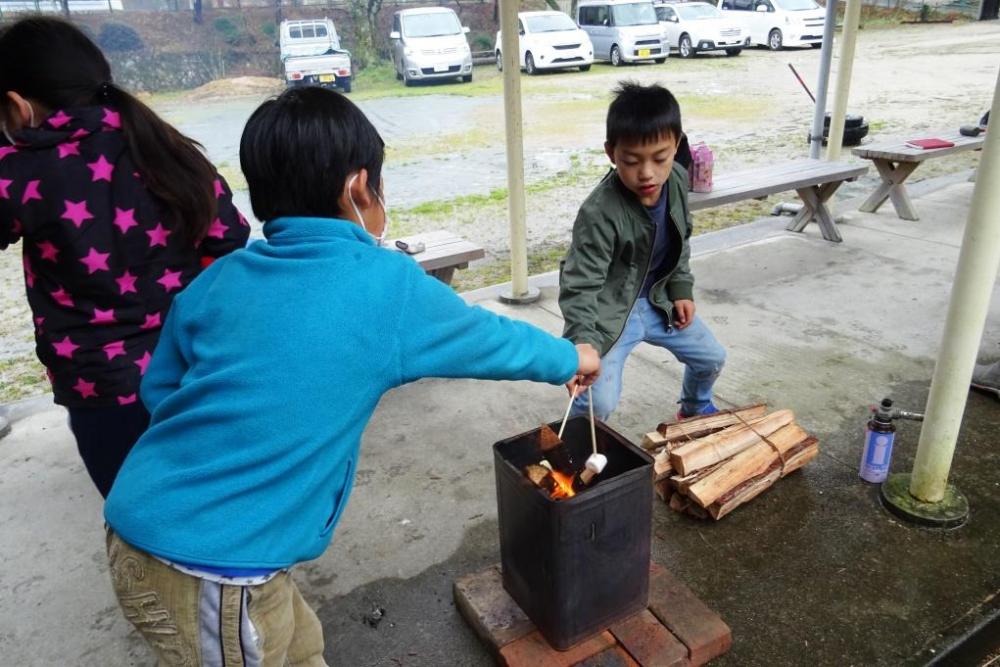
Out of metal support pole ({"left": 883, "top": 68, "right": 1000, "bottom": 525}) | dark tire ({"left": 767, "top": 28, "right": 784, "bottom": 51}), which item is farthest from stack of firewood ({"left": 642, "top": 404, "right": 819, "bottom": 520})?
dark tire ({"left": 767, "top": 28, "right": 784, "bottom": 51})

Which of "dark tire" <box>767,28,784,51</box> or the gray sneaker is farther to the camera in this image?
"dark tire" <box>767,28,784,51</box>

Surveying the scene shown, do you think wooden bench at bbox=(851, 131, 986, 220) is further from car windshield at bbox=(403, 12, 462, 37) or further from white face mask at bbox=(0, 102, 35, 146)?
car windshield at bbox=(403, 12, 462, 37)

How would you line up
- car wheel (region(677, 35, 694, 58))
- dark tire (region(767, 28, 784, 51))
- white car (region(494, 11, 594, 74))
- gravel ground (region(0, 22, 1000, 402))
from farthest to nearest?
dark tire (region(767, 28, 784, 51))
car wheel (region(677, 35, 694, 58))
white car (region(494, 11, 594, 74))
gravel ground (region(0, 22, 1000, 402))

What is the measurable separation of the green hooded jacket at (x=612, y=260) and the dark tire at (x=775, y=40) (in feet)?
68.8

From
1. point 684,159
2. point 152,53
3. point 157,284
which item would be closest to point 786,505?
point 157,284

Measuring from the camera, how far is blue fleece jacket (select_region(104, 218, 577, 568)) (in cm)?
128

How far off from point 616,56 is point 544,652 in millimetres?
19325

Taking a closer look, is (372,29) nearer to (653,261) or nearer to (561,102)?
(561,102)

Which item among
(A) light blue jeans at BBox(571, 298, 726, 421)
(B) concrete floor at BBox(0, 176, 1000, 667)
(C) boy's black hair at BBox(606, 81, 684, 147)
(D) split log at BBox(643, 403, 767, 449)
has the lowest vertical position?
(B) concrete floor at BBox(0, 176, 1000, 667)

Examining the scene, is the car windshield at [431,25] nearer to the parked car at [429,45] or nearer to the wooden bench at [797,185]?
the parked car at [429,45]

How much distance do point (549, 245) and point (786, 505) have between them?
157 inches

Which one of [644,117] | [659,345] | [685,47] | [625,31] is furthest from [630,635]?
[685,47]

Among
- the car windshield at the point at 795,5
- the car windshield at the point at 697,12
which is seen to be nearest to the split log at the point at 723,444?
the car windshield at the point at 697,12

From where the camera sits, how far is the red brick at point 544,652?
79.3 inches
